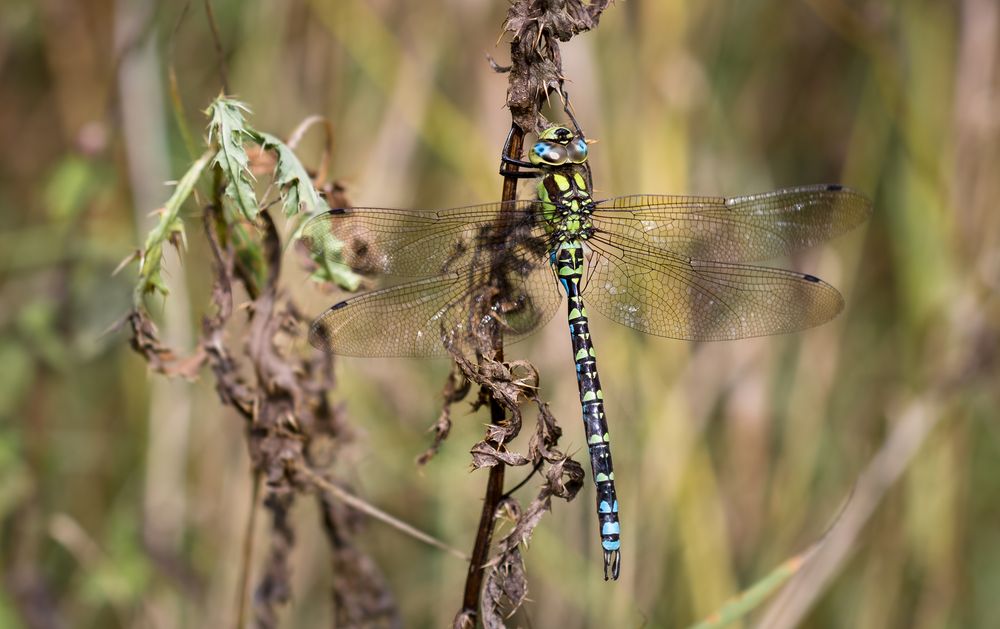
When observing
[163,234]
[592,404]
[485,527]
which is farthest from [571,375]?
[163,234]

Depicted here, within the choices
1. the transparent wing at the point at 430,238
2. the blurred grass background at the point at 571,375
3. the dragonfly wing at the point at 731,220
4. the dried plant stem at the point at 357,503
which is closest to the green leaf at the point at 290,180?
the transparent wing at the point at 430,238

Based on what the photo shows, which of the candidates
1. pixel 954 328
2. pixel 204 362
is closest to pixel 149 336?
pixel 204 362

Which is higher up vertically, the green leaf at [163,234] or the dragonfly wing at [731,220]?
the dragonfly wing at [731,220]

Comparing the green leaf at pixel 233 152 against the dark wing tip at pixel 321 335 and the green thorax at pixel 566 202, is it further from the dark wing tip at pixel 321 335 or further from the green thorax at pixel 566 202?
the green thorax at pixel 566 202

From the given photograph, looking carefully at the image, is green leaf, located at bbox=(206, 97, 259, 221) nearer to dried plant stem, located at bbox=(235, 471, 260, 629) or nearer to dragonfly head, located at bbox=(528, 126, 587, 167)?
dried plant stem, located at bbox=(235, 471, 260, 629)

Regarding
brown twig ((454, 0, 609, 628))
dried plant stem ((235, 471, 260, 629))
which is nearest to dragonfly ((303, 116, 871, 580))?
brown twig ((454, 0, 609, 628))

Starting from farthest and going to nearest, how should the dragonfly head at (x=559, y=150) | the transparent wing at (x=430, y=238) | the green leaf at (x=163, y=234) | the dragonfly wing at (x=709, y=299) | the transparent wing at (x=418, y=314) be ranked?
the dragonfly wing at (x=709, y=299) < the dragonfly head at (x=559, y=150) < the transparent wing at (x=430, y=238) < the transparent wing at (x=418, y=314) < the green leaf at (x=163, y=234)

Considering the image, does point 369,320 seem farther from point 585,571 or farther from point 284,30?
point 284,30
